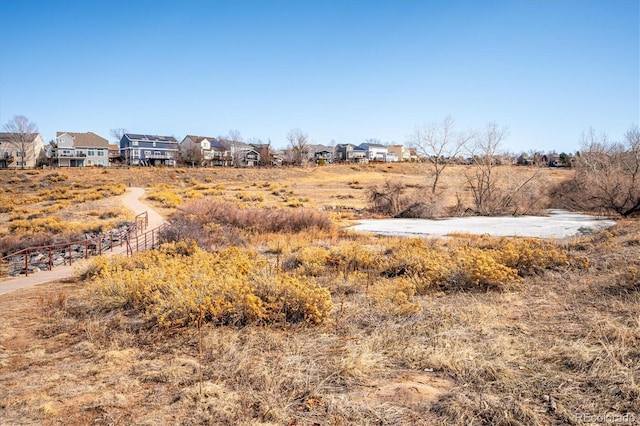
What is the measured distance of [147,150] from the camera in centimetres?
9038

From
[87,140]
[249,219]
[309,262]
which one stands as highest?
[87,140]

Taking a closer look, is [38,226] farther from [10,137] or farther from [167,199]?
[10,137]

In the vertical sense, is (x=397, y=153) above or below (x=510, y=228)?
above

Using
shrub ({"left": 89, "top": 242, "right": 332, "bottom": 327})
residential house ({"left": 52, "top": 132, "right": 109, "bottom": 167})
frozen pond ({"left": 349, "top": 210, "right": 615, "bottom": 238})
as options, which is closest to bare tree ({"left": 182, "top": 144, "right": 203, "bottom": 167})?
residential house ({"left": 52, "top": 132, "right": 109, "bottom": 167})

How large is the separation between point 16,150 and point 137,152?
72.2 ft

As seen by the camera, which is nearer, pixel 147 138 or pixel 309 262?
pixel 309 262

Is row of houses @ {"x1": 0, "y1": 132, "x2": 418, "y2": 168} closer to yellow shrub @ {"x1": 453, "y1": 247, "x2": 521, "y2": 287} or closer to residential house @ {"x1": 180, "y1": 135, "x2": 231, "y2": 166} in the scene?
residential house @ {"x1": 180, "y1": 135, "x2": 231, "y2": 166}

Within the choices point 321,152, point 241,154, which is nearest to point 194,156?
point 241,154

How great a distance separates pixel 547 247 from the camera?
1204cm

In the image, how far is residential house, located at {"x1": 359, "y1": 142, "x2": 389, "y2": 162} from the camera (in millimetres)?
117875

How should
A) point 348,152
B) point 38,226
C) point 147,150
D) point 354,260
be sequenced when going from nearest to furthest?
point 354,260, point 38,226, point 147,150, point 348,152

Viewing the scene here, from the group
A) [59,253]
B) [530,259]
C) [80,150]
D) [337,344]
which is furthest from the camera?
[80,150]

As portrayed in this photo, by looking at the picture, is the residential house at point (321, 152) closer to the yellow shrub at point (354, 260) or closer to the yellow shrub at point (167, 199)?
the yellow shrub at point (167, 199)

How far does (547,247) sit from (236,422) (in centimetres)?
1105
